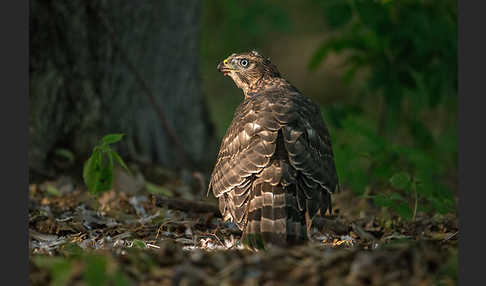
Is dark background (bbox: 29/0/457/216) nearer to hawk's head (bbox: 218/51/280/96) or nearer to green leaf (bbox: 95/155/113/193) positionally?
hawk's head (bbox: 218/51/280/96)

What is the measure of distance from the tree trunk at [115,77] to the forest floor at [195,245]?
55 cm

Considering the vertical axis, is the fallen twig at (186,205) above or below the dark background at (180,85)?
below

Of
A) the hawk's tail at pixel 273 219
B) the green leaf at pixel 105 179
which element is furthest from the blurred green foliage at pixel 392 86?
the green leaf at pixel 105 179

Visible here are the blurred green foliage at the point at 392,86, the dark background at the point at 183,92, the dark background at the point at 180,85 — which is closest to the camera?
the blurred green foliage at the point at 392,86

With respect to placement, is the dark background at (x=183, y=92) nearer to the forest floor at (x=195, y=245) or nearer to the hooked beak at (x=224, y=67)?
the forest floor at (x=195, y=245)

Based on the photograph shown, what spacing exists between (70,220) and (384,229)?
2.69 m

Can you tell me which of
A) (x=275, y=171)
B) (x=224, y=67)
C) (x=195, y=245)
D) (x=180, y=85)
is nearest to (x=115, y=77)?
(x=180, y=85)

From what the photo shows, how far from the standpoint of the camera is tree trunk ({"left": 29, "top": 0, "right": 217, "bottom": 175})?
18.6 ft

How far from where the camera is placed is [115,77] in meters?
6.15

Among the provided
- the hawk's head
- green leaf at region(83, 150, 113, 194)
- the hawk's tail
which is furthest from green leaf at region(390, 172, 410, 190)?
green leaf at region(83, 150, 113, 194)

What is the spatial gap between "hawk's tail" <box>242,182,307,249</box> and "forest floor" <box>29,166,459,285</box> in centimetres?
12

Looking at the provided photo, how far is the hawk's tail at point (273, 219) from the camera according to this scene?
3529 millimetres

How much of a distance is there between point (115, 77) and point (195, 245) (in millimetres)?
2705

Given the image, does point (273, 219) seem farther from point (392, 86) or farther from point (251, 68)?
point (392, 86)
